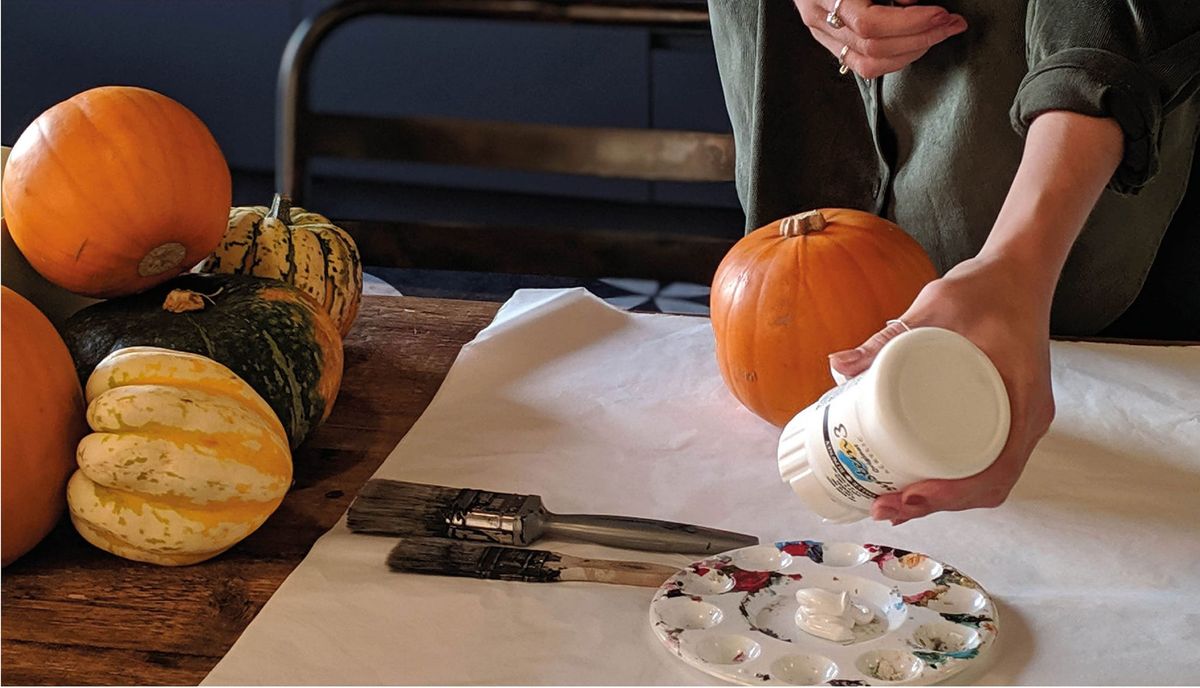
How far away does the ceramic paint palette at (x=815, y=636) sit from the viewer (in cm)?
64

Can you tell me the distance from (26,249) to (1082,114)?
2.24 feet

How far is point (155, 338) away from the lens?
2.76ft

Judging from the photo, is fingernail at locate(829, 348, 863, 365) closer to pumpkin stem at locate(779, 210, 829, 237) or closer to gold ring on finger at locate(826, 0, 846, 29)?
pumpkin stem at locate(779, 210, 829, 237)

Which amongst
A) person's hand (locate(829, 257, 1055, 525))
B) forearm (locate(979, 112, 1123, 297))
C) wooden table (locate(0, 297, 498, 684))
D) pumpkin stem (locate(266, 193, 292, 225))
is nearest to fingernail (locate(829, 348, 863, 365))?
person's hand (locate(829, 257, 1055, 525))

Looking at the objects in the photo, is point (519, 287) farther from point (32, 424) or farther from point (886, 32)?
point (32, 424)

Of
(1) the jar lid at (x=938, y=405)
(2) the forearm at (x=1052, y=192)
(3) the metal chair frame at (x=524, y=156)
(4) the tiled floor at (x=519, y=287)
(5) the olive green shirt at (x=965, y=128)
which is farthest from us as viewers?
(4) the tiled floor at (x=519, y=287)

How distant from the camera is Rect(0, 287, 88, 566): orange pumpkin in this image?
72 centimetres

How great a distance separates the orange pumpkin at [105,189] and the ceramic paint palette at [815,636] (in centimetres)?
43

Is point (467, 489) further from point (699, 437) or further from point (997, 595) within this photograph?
point (997, 595)

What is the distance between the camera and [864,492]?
627mm

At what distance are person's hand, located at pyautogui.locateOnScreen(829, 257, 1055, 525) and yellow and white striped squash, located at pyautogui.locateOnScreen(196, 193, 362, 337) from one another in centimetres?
51

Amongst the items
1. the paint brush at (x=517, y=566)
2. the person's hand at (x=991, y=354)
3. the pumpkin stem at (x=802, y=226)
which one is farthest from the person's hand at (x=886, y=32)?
the paint brush at (x=517, y=566)

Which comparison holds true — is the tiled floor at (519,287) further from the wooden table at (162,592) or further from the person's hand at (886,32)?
the wooden table at (162,592)

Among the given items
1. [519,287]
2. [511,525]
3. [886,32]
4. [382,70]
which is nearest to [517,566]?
[511,525]
